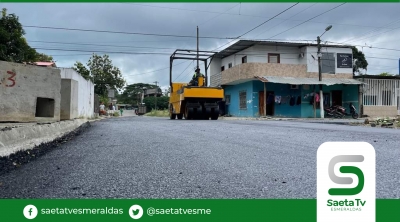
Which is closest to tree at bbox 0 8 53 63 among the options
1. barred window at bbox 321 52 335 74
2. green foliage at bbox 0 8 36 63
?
green foliage at bbox 0 8 36 63

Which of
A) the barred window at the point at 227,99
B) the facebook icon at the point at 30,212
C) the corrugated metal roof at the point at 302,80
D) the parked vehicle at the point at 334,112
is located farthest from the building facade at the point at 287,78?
the facebook icon at the point at 30,212

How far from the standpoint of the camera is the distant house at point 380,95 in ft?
81.1

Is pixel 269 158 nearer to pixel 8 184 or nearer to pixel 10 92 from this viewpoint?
pixel 8 184

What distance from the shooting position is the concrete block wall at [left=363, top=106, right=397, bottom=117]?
2456 cm

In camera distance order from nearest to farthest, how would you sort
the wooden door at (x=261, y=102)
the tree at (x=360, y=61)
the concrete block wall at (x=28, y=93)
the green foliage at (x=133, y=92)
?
the concrete block wall at (x=28, y=93) < the wooden door at (x=261, y=102) < the tree at (x=360, y=61) < the green foliage at (x=133, y=92)

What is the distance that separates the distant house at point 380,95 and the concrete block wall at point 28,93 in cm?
2168

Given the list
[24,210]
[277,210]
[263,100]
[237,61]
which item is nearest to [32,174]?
[24,210]

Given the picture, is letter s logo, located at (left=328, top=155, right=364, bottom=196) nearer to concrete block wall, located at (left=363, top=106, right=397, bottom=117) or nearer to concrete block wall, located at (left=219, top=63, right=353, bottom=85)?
concrete block wall, located at (left=219, top=63, right=353, bottom=85)

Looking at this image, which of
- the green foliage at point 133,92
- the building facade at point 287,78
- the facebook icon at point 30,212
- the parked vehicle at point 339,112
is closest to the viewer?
the facebook icon at point 30,212

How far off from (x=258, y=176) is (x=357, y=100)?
2387cm

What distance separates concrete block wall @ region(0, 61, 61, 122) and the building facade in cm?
1547

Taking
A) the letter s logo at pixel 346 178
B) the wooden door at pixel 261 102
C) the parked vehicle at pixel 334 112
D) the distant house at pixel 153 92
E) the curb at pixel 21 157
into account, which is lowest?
the curb at pixel 21 157

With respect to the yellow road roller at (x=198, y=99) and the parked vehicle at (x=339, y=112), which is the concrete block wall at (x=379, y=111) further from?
the yellow road roller at (x=198, y=99)

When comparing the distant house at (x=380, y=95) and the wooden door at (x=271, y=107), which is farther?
the distant house at (x=380, y=95)
